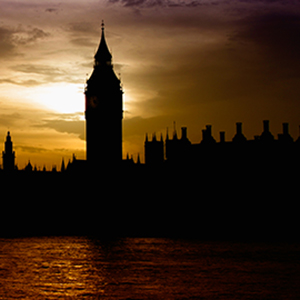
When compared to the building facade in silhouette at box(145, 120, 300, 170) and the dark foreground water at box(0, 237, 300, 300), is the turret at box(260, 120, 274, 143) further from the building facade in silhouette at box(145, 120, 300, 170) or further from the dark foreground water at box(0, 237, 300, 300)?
the dark foreground water at box(0, 237, 300, 300)

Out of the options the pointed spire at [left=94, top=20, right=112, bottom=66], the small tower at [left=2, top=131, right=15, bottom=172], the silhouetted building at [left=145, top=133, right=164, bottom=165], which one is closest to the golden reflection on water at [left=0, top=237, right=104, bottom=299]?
the silhouetted building at [left=145, top=133, right=164, bottom=165]

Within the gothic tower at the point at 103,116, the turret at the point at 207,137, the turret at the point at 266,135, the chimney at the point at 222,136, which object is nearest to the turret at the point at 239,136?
the chimney at the point at 222,136

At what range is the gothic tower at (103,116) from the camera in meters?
94.1

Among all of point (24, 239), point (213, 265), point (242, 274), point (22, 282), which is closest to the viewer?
point (22, 282)

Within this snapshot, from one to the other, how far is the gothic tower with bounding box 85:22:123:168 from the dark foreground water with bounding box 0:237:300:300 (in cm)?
3974

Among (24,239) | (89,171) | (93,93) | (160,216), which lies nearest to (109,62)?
(93,93)

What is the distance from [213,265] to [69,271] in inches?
325

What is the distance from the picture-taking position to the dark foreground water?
27.8 metres

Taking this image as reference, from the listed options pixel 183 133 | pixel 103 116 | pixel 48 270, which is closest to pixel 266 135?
pixel 183 133

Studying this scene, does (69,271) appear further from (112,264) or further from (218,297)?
(218,297)

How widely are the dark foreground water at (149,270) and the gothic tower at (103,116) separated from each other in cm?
3974

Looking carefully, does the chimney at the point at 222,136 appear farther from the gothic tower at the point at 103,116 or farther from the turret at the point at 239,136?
the gothic tower at the point at 103,116

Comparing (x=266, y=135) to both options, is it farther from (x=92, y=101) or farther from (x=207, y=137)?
(x=92, y=101)

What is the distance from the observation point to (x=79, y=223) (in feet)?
256
